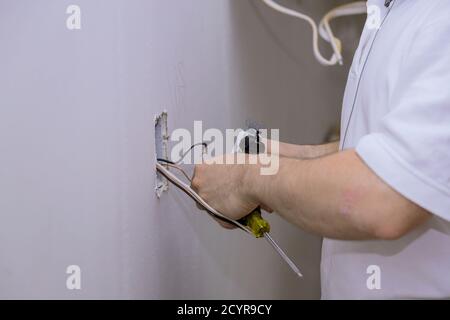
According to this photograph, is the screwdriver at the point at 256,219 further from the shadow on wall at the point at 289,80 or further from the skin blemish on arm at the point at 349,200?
the shadow on wall at the point at 289,80

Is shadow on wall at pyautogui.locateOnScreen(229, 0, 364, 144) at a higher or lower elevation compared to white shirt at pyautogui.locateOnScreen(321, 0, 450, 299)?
higher

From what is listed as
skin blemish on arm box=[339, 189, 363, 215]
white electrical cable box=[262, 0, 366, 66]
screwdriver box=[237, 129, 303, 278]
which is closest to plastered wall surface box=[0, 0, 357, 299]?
screwdriver box=[237, 129, 303, 278]

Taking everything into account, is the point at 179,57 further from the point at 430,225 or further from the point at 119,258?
the point at 430,225

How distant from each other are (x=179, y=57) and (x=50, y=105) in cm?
36

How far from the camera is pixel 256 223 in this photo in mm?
749

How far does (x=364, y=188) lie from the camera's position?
0.57m

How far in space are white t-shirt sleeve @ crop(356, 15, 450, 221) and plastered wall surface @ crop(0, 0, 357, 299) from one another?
32 cm

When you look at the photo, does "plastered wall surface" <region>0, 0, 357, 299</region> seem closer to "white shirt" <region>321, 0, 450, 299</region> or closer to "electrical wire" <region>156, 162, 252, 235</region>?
"electrical wire" <region>156, 162, 252, 235</region>

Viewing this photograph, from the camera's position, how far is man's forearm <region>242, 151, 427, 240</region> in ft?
1.84

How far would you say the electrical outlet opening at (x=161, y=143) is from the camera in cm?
78

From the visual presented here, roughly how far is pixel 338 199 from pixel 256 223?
0.62 feet

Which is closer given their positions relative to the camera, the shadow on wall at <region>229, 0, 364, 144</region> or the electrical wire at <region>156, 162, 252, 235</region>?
the electrical wire at <region>156, 162, 252, 235</region>

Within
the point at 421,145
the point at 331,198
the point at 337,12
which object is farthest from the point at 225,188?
the point at 337,12

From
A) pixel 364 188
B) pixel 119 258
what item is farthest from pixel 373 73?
pixel 119 258
